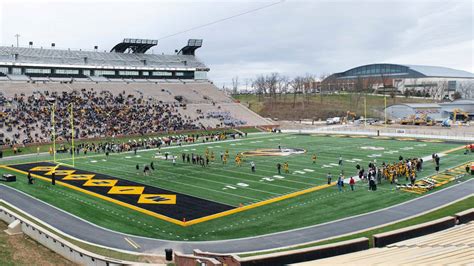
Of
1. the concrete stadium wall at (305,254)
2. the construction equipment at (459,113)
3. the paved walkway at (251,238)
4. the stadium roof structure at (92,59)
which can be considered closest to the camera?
the concrete stadium wall at (305,254)

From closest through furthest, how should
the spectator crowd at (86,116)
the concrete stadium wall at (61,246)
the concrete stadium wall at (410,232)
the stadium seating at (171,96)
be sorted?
the concrete stadium wall at (410,232) < the concrete stadium wall at (61,246) < the spectator crowd at (86,116) < the stadium seating at (171,96)

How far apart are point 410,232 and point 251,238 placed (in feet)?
22.1

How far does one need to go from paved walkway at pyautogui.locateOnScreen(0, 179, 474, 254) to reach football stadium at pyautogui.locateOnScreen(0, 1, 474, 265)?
0.11m

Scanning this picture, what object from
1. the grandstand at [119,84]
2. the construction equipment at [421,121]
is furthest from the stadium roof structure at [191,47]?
the construction equipment at [421,121]

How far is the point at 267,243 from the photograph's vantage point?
747 inches

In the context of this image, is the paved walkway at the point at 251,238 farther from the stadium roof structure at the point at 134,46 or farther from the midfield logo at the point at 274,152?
the stadium roof structure at the point at 134,46

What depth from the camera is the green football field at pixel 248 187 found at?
A: 72.5 ft

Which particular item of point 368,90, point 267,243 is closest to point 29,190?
point 267,243

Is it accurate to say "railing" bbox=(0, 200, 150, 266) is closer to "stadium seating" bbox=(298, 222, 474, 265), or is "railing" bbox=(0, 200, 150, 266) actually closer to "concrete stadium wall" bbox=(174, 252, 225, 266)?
"concrete stadium wall" bbox=(174, 252, 225, 266)

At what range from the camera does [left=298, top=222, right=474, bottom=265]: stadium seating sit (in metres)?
10.5

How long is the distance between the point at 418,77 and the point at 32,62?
118 m

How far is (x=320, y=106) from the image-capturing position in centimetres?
11188

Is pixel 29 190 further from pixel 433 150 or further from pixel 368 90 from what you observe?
pixel 368 90

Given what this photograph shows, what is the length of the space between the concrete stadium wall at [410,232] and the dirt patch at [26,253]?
11.6 meters
